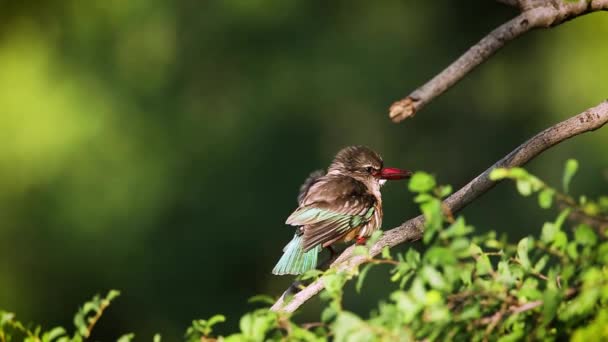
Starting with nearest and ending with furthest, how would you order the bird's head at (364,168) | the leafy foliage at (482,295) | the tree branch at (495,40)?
the leafy foliage at (482,295) < the tree branch at (495,40) < the bird's head at (364,168)

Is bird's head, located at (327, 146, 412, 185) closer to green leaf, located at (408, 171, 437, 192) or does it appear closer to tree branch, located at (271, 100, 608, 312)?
tree branch, located at (271, 100, 608, 312)

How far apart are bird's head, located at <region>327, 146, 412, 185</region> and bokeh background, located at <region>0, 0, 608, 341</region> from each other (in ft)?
12.5

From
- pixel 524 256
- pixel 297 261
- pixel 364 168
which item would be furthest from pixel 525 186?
pixel 364 168

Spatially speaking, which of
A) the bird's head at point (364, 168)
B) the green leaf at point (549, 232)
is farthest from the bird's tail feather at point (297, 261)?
the green leaf at point (549, 232)

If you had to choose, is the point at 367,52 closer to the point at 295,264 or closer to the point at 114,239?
the point at 114,239

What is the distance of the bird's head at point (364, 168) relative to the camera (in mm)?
5375

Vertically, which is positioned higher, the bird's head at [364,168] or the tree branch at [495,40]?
the tree branch at [495,40]

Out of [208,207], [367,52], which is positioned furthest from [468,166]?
[208,207]

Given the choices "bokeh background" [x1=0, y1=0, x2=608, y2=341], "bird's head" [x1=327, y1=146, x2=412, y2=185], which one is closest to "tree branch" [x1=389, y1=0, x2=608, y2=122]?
"bird's head" [x1=327, y1=146, x2=412, y2=185]

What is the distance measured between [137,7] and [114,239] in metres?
2.75

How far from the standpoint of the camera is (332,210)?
4727mm

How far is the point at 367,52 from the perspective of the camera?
10570 mm

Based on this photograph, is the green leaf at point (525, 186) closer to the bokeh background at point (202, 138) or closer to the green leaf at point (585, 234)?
the green leaf at point (585, 234)

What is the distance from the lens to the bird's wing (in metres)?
4.54
